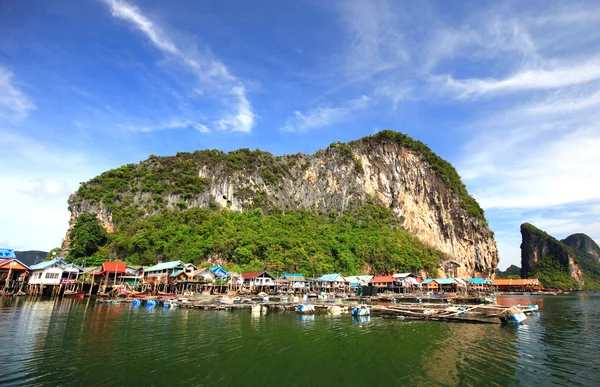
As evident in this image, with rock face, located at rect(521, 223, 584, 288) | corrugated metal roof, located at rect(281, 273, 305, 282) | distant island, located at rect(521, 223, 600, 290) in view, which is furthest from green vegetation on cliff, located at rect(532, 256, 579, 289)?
corrugated metal roof, located at rect(281, 273, 305, 282)

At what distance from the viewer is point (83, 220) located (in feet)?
232

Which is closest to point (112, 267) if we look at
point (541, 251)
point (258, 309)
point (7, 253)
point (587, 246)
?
point (7, 253)

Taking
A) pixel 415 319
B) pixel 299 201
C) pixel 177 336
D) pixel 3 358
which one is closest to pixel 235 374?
pixel 177 336

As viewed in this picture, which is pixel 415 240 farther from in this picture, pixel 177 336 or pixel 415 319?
pixel 177 336

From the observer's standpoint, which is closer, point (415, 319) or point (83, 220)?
point (415, 319)

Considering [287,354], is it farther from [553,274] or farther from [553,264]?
[553,264]

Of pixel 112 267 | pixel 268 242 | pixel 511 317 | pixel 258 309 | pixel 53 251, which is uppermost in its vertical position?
pixel 268 242

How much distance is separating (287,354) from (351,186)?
312 feet

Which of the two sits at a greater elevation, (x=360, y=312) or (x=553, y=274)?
Result: (x=553, y=274)

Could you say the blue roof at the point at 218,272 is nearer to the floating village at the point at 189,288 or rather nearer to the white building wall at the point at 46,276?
the floating village at the point at 189,288

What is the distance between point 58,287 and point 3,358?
5017 centimetres

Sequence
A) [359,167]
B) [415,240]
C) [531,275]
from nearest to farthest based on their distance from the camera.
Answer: [415,240] → [359,167] → [531,275]

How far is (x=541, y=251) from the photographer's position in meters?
155

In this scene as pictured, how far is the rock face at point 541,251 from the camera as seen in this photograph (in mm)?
139750
